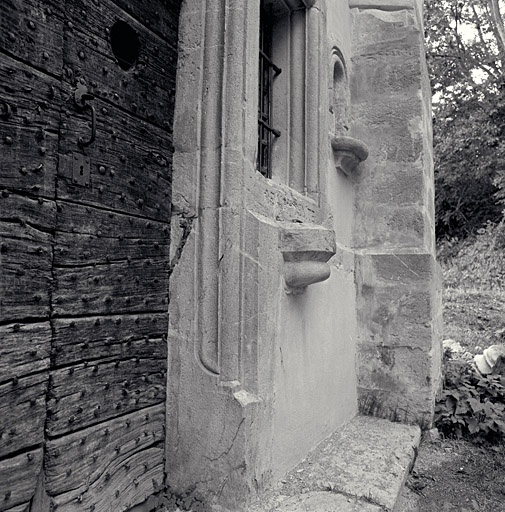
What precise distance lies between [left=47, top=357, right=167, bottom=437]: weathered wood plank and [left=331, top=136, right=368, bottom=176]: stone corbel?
2010 millimetres

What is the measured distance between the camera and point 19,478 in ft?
4.96

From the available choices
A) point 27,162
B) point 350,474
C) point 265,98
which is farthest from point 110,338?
point 265,98

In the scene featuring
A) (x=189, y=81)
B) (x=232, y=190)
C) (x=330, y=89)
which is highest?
(x=330, y=89)

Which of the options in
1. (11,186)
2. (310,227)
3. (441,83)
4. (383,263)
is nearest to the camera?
(11,186)

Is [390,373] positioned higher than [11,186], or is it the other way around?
[11,186]

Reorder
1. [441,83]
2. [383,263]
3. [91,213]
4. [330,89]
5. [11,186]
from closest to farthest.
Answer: [11,186] < [91,213] < [330,89] < [383,263] < [441,83]

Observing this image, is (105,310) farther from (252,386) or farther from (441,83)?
(441,83)

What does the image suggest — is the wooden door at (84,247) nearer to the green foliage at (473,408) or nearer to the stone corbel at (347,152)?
the stone corbel at (347,152)

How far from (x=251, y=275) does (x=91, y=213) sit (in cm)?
70

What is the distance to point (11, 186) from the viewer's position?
1479 mm

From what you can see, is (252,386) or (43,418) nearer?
(43,418)

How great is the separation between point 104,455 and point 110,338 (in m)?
0.41

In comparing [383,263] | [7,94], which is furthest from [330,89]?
[7,94]

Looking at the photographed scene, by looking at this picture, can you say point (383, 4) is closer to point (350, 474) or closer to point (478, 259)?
point (350, 474)
